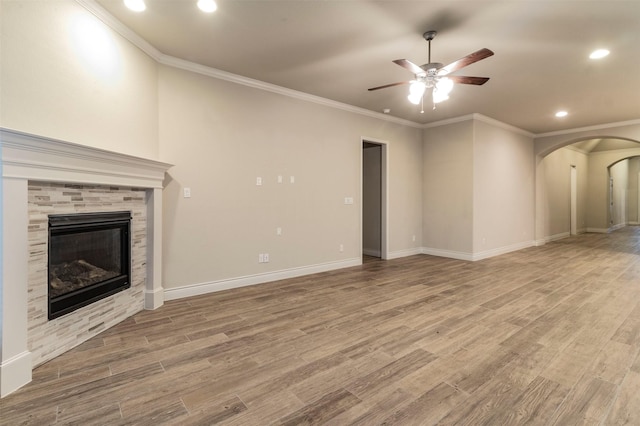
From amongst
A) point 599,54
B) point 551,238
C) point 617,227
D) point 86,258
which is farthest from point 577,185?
point 86,258

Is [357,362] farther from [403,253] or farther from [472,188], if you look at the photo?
[472,188]

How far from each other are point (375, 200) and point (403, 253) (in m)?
1.30

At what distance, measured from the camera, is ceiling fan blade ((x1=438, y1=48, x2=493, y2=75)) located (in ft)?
8.21

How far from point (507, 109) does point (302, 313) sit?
209 inches

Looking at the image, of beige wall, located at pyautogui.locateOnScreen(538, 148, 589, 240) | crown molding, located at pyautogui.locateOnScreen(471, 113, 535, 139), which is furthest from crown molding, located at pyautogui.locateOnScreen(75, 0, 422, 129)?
beige wall, located at pyautogui.locateOnScreen(538, 148, 589, 240)

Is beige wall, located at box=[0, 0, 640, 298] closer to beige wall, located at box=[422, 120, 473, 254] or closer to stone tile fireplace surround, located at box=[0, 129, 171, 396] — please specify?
beige wall, located at box=[422, 120, 473, 254]

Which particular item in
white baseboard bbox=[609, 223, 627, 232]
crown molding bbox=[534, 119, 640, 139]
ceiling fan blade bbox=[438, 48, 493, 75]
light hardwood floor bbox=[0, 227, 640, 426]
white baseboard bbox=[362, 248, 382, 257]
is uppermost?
crown molding bbox=[534, 119, 640, 139]

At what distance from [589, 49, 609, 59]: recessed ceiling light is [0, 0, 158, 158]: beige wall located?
5069 mm

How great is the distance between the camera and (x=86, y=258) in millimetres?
2717

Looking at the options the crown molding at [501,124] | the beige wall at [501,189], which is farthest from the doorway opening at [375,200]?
the crown molding at [501,124]

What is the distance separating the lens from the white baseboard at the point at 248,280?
3.72 meters

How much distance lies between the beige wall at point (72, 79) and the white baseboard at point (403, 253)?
15.5 feet

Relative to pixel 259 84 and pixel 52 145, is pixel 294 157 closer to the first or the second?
pixel 259 84

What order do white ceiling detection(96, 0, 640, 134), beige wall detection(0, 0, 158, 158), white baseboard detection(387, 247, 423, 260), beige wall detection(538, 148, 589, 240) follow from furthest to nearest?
beige wall detection(538, 148, 589, 240), white baseboard detection(387, 247, 423, 260), white ceiling detection(96, 0, 640, 134), beige wall detection(0, 0, 158, 158)
